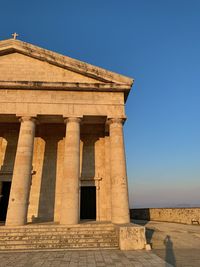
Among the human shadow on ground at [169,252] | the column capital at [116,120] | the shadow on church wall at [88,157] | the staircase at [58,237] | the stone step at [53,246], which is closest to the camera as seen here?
the human shadow on ground at [169,252]

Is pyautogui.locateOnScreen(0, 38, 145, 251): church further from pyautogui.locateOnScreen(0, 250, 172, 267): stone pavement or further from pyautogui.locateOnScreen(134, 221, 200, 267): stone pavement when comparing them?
pyautogui.locateOnScreen(0, 250, 172, 267): stone pavement

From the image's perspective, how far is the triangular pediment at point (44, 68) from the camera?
16.4 meters

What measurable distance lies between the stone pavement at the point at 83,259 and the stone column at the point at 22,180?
3.36m

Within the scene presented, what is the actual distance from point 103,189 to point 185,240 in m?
6.93

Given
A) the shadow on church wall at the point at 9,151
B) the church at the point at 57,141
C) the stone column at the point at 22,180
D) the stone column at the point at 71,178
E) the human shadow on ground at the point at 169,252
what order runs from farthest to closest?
1. the shadow on church wall at the point at 9,151
2. the church at the point at 57,141
3. the stone column at the point at 71,178
4. the stone column at the point at 22,180
5. the human shadow on ground at the point at 169,252

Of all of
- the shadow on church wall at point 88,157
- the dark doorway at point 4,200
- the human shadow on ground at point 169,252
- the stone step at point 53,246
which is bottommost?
the human shadow on ground at point 169,252

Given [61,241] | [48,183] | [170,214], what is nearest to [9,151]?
[48,183]

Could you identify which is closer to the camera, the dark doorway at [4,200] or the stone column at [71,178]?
the stone column at [71,178]

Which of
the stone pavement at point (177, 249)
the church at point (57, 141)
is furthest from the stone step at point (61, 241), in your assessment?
the stone pavement at point (177, 249)

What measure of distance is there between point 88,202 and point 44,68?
Answer: 36.9 ft

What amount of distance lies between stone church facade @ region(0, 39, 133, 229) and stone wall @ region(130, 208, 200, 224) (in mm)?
10652

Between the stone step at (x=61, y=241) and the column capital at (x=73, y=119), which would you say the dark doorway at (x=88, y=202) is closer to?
the column capital at (x=73, y=119)

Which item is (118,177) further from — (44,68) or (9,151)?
(44,68)

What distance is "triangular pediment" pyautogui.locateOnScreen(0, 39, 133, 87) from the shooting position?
→ 16406 mm
